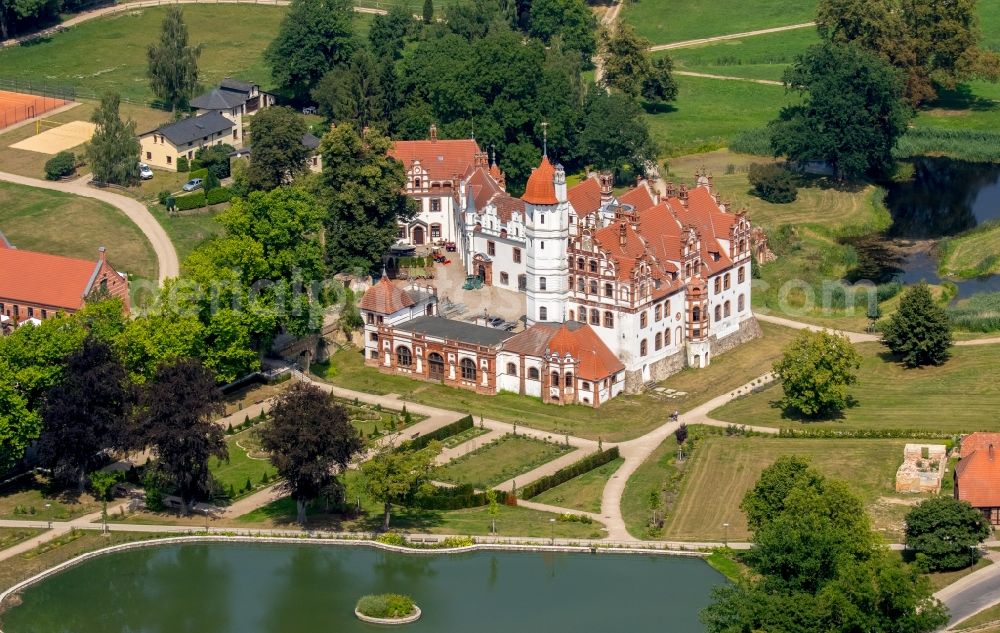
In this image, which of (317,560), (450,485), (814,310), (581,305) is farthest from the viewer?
(814,310)

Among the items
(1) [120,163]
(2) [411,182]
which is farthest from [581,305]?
(1) [120,163]

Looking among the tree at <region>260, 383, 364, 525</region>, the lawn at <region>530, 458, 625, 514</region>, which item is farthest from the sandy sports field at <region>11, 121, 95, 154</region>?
the lawn at <region>530, 458, 625, 514</region>

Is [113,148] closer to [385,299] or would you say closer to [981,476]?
[385,299]

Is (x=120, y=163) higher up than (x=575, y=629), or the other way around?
(x=120, y=163)

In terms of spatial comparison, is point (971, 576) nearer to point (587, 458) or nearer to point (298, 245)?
point (587, 458)

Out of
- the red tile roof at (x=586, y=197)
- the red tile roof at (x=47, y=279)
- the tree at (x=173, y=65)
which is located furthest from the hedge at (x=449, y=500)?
the tree at (x=173, y=65)

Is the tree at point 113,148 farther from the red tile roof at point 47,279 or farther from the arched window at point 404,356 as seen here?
the arched window at point 404,356

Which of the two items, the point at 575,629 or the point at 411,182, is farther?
the point at 411,182

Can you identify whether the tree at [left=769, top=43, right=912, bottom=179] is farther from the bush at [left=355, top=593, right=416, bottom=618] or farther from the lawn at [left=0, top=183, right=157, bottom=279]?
the bush at [left=355, top=593, right=416, bottom=618]
